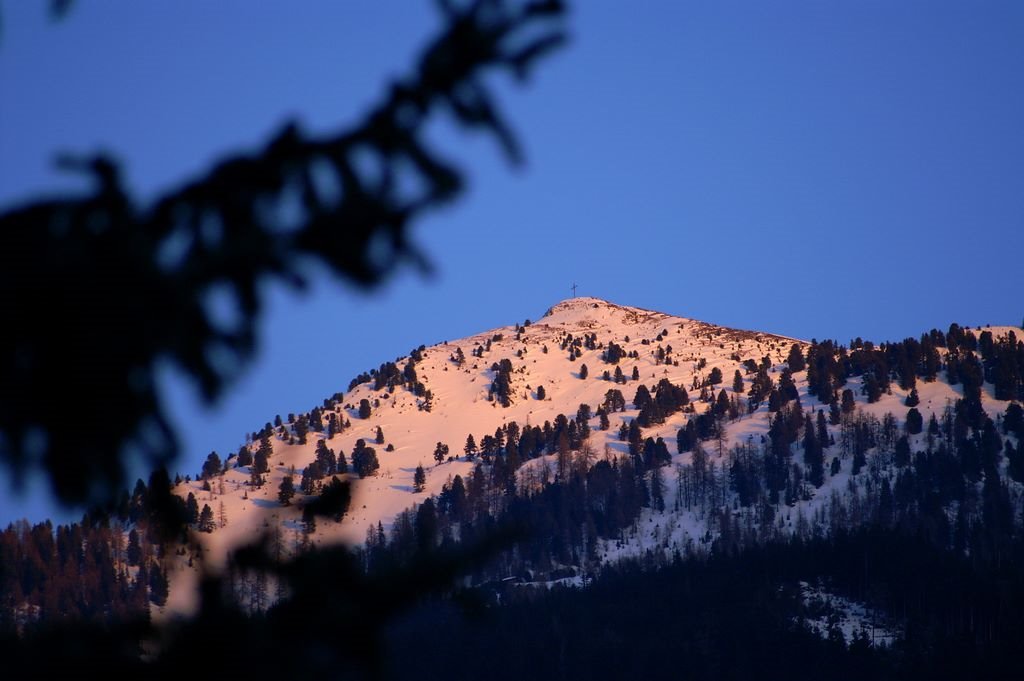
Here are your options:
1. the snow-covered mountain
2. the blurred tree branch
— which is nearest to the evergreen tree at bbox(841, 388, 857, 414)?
the snow-covered mountain

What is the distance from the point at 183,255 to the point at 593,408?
6024 inches

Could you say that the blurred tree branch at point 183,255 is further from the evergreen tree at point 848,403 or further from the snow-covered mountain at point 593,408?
the evergreen tree at point 848,403

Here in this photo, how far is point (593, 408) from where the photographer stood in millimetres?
155375

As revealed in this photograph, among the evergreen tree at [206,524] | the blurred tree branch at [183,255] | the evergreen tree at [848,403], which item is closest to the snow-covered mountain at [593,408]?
the evergreen tree at [848,403]

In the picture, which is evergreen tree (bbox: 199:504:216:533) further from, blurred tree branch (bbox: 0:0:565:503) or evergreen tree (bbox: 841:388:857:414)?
evergreen tree (bbox: 841:388:857:414)

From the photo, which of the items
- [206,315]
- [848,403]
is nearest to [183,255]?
[206,315]

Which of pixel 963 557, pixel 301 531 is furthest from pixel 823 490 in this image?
pixel 301 531

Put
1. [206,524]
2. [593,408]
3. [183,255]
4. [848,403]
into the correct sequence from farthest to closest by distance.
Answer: [593,408] < [848,403] < [206,524] < [183,255]

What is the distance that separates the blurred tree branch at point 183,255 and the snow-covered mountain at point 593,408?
121382 millimetres

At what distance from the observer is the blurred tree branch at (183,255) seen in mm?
2855

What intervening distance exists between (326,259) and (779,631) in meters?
104

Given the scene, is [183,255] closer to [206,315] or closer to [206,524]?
[206,315]

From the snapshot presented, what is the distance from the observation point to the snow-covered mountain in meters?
132

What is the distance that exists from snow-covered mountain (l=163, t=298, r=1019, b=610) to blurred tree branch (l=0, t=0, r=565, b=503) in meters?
121
